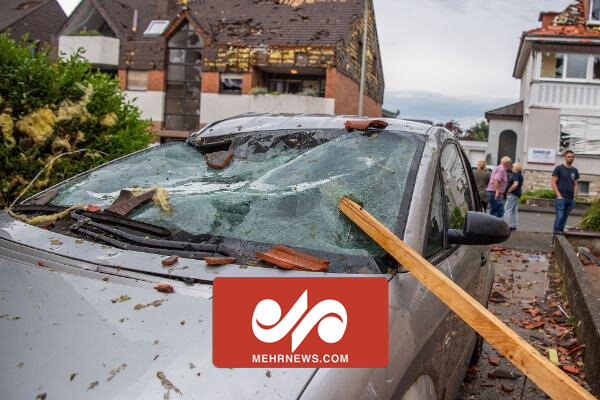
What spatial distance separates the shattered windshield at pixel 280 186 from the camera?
7.16 ft

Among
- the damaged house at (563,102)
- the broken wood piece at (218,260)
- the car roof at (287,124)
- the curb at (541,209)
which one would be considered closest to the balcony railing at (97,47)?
the damaged house at (563,102)

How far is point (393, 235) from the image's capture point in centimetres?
199

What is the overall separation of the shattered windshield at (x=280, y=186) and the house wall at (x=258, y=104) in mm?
23240

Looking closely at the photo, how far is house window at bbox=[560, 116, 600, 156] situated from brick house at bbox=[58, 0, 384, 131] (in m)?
10.9

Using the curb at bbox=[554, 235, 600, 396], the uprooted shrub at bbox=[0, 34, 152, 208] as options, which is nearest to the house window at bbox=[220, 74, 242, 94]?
the uprooted shrub at bbox=[0, 34, 152, 208]

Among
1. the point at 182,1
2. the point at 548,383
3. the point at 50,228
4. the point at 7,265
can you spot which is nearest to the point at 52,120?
the point at 50,228

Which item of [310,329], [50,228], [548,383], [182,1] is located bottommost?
[548,383]

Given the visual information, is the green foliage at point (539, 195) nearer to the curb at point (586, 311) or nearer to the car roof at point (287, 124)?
the curb at point (586, 311)

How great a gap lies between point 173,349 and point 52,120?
4.68 metres

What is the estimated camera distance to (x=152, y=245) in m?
2.12

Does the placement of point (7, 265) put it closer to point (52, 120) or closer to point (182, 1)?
point (52, 120)

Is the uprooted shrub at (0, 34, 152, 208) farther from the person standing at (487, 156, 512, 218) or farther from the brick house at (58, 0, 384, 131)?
the brick house at (58, 0, 384, 131)

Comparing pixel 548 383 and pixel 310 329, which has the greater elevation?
pixel 310 329

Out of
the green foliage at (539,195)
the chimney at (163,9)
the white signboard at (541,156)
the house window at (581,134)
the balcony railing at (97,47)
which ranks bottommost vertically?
the green foliage at (539,195)
